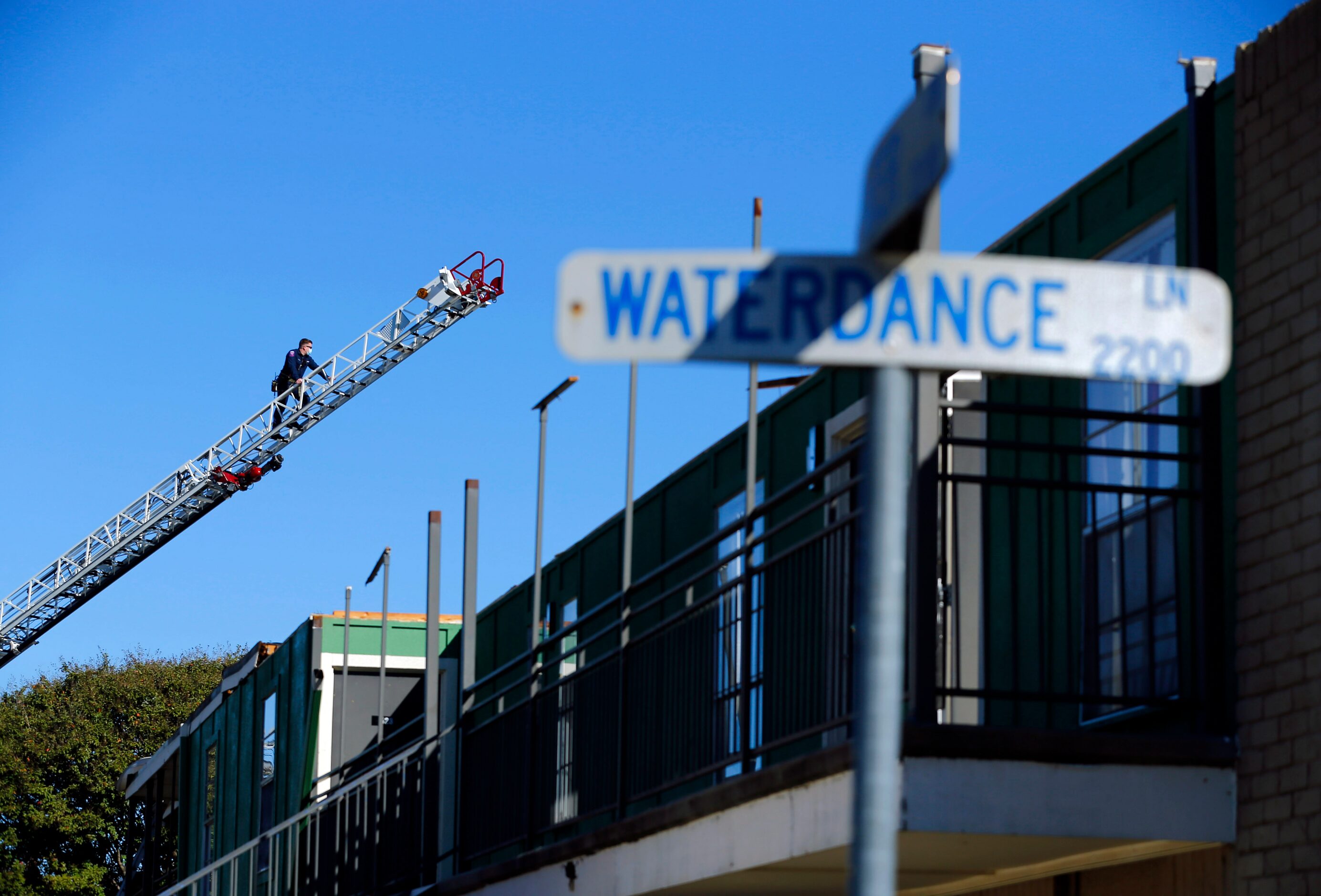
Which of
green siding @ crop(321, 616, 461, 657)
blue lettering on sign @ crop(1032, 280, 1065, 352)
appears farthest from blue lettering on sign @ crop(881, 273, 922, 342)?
green siding @ crop(321, 616, 461, 657)

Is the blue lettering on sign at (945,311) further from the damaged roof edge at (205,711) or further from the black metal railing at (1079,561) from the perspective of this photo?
the damaged roof edge at (205,711)

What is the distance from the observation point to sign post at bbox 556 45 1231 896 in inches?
118

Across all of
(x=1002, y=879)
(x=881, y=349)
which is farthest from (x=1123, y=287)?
(x=1002, y=879)

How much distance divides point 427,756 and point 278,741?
34.7ft

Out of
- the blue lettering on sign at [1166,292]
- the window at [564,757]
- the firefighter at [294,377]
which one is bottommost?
the window at [564,757]

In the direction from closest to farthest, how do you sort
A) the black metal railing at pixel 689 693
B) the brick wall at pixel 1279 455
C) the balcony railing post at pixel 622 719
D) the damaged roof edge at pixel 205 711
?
the brick wall at pixel 1279 455
the black metal railing at pixel 689 693
the balcony railing post at pixel 622 719
the damaged roof edge at pixel 205 711

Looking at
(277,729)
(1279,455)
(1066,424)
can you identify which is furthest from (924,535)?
(277,729)

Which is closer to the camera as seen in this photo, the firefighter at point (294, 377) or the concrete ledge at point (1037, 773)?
the concrete ledge at point (1037, 773)

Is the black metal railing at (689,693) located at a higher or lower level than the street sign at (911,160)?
lower

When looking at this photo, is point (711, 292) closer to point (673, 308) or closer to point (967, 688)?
point (673, 308)

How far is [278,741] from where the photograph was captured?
21.7 meters

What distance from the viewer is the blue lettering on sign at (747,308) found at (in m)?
3.05

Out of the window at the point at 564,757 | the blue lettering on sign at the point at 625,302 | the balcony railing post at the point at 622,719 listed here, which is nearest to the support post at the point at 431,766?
the window at the point at 564,757

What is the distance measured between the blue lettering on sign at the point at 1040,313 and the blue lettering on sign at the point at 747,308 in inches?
18.2
